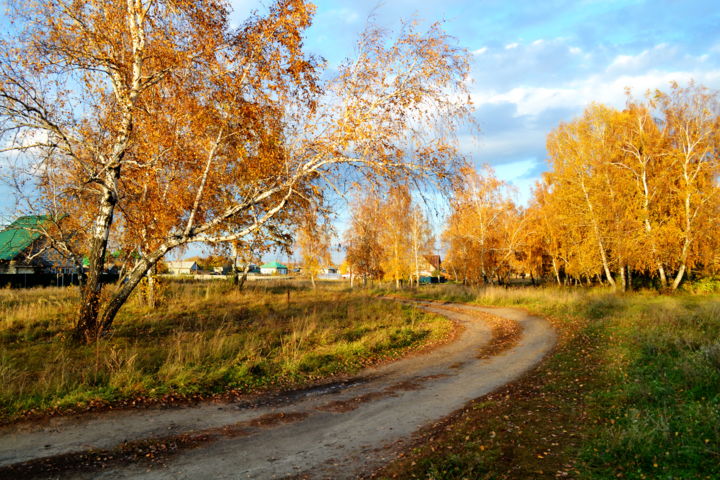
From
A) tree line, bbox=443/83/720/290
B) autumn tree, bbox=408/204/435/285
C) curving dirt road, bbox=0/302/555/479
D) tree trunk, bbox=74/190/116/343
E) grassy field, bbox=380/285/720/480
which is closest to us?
grassy field, bbox=380/285/720/480

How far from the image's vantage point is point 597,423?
5949 mm

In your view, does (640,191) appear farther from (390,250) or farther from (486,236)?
(390,250)

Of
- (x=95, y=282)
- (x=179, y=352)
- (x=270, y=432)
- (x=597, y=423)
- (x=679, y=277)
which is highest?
(x=95, y=282)

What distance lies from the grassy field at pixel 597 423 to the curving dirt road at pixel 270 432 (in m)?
0.67

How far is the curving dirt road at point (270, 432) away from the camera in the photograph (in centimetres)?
→ 508

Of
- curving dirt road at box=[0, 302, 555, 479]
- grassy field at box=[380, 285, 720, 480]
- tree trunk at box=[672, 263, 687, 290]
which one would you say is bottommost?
curving dirt road at box=[0, 302, 555, 479]

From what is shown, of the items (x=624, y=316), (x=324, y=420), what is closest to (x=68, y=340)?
(x=324, y=420)

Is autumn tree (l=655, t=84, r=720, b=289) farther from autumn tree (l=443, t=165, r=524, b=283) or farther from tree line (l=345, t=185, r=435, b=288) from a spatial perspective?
tree line (l=345, t=185, r=435, b=288)

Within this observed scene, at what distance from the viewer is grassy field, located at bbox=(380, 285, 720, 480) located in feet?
14.8

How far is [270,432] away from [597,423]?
196 inches

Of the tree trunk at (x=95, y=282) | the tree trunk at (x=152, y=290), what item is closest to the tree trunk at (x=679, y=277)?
the tree trunk at (x=152, y=290)

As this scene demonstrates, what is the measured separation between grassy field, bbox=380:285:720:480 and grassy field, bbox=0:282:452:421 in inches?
180

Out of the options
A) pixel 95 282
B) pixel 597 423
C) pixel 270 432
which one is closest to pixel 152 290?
pixel 95 282

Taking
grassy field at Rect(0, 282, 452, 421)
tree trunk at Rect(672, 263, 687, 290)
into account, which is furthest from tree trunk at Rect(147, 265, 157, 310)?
tree trunk at Rect(672, 263, 687, 290)
